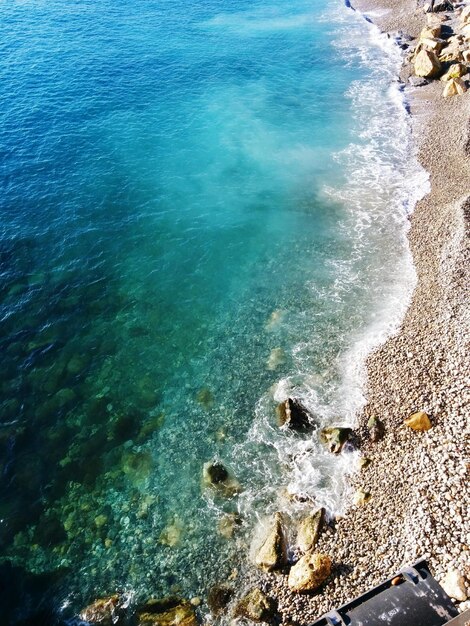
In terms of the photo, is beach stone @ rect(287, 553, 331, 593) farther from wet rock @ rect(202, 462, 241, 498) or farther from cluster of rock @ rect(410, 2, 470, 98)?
cluster of rock @ rect(410, 2, 470, 98)

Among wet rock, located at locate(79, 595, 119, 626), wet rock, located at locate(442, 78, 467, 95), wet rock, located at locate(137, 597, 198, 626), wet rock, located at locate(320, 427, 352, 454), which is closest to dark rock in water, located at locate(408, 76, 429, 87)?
wet rock, located at locate(442, 78, 467, 95)

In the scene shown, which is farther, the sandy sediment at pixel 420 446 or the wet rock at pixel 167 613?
the wet rock at pixel 167 613

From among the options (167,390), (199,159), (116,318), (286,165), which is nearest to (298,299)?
(167,390)

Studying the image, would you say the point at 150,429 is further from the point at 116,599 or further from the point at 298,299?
the point at 298,299

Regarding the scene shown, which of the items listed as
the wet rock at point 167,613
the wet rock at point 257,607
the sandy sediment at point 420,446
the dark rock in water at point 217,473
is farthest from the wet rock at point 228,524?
the wet rock at point 167,613

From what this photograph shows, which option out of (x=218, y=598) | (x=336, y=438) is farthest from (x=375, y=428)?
(x=218, y=598)

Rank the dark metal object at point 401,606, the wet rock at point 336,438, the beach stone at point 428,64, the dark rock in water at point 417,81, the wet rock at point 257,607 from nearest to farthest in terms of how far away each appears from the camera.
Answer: the dark metal object at point 401,606, the wet rock at point 257,607, the wet rock at point 336,438, the beach stone at point 428,64, the dark rock in water at point 417,81

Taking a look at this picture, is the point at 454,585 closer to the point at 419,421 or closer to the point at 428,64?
the point at 419,421

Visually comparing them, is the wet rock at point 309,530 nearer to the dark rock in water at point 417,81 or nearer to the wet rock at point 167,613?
the wet rock at point 167,613
